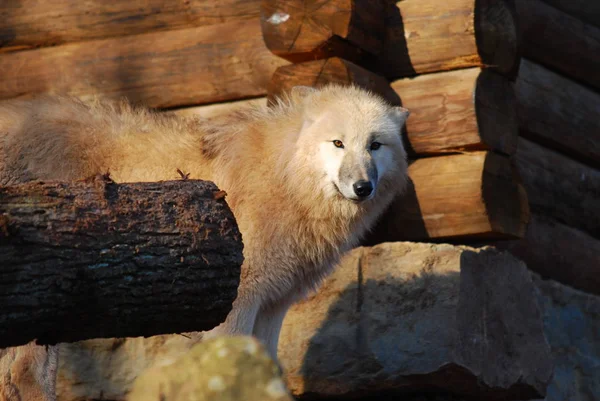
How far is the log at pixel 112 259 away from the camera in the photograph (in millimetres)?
3588

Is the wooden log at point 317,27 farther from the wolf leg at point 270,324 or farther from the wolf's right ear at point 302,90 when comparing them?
the wolf leg at point 270,324

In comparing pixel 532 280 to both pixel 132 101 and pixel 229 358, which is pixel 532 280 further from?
pixel 229 358

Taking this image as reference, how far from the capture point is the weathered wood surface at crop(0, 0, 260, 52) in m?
7.36

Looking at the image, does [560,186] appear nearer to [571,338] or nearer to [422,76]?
[571,338]

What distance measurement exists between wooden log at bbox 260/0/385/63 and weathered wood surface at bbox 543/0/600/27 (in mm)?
2871

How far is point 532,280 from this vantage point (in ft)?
23.2

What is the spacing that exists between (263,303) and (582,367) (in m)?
2.94

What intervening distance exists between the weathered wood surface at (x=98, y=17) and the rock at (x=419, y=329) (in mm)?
2168

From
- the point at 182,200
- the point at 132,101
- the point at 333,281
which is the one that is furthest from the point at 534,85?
the point at 182,200

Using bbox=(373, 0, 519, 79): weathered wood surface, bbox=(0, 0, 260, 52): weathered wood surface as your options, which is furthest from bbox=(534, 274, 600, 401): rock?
bbox=(0, 0, 260, 52): weathered wood surface

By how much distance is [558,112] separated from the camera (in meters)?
8.21

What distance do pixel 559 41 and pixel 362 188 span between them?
12.0 ft

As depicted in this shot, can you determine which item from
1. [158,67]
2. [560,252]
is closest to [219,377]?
[158,67]

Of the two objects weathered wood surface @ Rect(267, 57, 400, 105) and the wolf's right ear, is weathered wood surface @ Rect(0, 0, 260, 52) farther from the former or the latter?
the wolf's right ear
